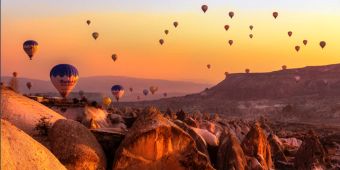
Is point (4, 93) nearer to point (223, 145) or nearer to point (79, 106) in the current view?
point (223, 145)

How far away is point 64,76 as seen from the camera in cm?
4294

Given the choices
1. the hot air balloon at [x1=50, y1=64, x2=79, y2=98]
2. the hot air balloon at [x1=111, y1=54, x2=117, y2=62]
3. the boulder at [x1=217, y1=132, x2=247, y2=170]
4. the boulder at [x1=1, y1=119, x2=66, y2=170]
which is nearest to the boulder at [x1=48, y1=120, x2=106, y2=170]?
the boulder at [x1=1, y1=119, x2=66, y2=170]

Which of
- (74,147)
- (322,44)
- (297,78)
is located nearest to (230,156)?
(74,147)

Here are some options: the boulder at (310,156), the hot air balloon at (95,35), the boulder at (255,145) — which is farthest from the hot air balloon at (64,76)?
the hot air balloon at (95,35)

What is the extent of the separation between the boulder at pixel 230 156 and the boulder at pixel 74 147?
5941mm

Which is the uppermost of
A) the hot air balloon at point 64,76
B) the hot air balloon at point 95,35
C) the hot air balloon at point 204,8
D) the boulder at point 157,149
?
the hot air balloon at point 204,8

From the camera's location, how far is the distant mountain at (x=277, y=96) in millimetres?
128625

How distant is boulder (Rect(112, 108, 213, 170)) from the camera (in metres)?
15.4

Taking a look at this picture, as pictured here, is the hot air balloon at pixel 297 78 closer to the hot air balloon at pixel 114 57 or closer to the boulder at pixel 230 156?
the hot air balloon at pixel 114 57

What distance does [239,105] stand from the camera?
476ft

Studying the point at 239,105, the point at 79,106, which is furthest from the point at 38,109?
the point at 239,105

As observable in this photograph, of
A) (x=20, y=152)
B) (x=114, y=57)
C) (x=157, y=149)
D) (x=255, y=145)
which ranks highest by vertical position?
(x=114, y=57)

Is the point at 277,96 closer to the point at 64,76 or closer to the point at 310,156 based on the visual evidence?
the point at 64,76

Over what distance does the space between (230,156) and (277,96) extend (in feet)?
461
